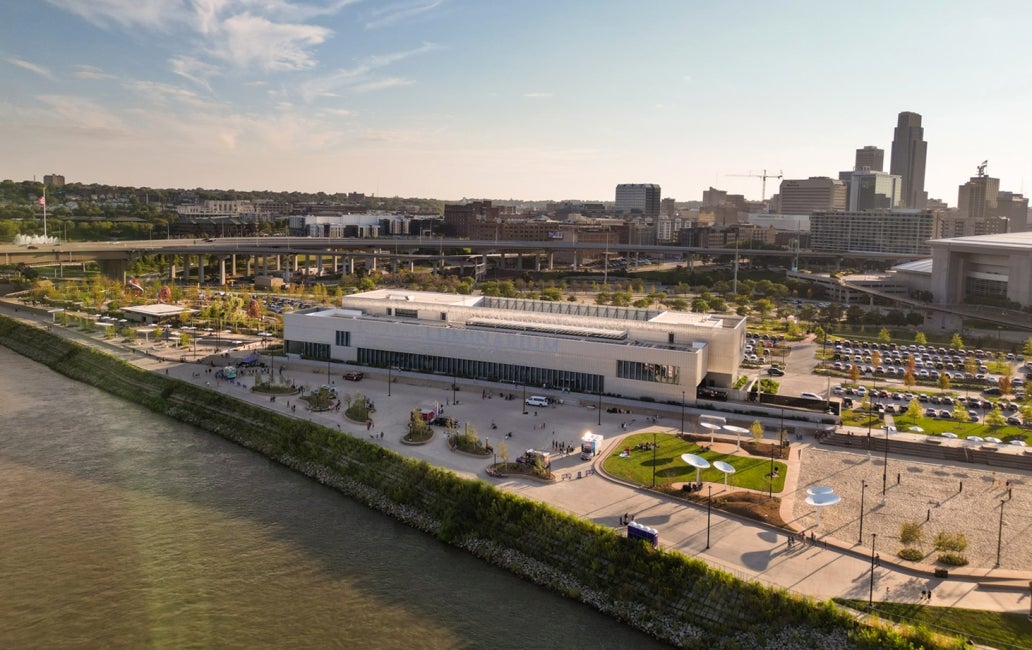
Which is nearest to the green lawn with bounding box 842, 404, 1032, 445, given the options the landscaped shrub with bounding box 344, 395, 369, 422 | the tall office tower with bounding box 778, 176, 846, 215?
the landscaped shrub with bounding box 344, 395, 369, 422

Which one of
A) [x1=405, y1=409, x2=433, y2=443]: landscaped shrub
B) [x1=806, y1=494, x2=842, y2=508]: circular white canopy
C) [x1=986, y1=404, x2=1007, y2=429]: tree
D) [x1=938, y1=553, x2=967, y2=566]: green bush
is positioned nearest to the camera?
[x1=938, y1=553, x2=967, y2=566]: green bush

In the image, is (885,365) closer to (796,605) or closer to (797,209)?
(796,605)

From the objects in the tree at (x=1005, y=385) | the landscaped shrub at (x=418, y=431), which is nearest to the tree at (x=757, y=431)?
the landscaped shrub at (x=418, y=431)

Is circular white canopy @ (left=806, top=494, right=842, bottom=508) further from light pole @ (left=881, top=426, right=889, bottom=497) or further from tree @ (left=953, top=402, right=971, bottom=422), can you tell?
tree @ (left=953, top=402, right=971, bottom=422)

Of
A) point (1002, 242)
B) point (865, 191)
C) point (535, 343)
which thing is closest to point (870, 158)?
point (865, 191)

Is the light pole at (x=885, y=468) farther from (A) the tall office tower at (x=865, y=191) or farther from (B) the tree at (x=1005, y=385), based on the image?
(A) the tall office tower at (x=865, y=191)

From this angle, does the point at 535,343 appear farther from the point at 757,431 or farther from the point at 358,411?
the point at 757,431
